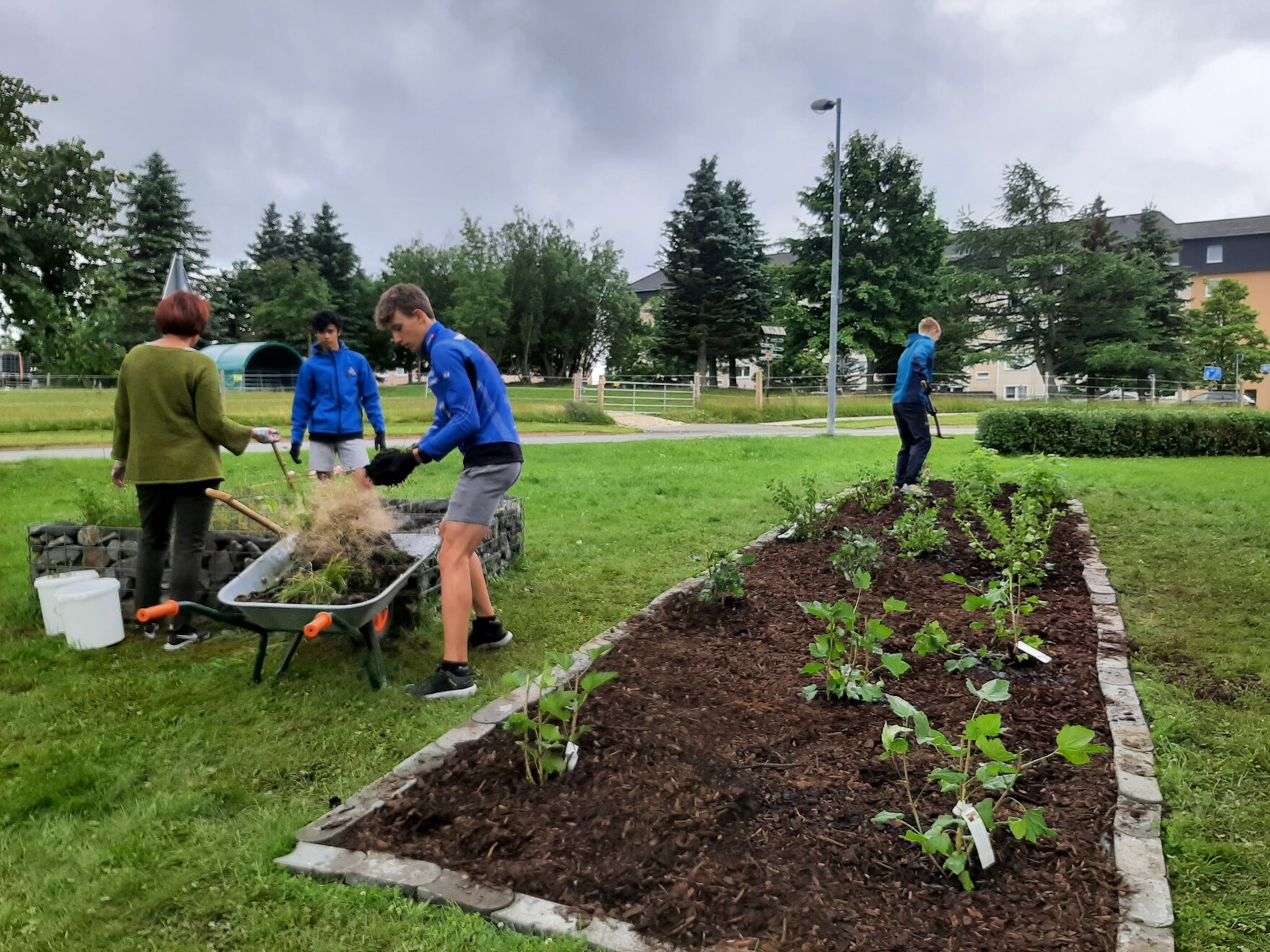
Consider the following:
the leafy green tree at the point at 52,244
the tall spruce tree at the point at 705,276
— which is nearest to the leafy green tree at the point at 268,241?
the tall spruce tree at the point at 705,276

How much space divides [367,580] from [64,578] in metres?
2.07

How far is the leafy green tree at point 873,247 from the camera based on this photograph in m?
37.5

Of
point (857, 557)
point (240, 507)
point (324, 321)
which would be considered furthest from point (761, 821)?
point (324, 321)

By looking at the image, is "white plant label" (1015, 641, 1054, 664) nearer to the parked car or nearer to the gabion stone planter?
the gabion stone planter

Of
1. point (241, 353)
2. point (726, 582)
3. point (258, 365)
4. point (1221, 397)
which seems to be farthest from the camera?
point (258, 365)

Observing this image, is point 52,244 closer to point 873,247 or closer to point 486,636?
point 486,636

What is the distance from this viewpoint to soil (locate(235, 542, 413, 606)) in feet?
12.2

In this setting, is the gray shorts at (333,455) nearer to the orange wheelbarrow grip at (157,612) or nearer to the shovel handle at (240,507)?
the shovel handle at (240,507)

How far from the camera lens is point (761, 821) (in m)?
2.47

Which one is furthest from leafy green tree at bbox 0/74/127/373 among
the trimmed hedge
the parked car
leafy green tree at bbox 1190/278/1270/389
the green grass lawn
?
leafy green tree at bbox 1190/278/1270/389

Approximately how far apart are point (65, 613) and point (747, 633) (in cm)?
358

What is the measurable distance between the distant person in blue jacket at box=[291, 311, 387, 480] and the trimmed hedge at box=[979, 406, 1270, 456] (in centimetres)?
1173

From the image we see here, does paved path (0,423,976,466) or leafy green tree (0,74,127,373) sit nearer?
leafy green tree (0,74,127,373)

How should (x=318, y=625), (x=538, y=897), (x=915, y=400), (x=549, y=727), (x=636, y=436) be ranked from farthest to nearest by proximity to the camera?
(x=636, y=436) < (x=915, y=400) < (x=318, y=625) < (x=549, y=727) < (x=538, y=897)
